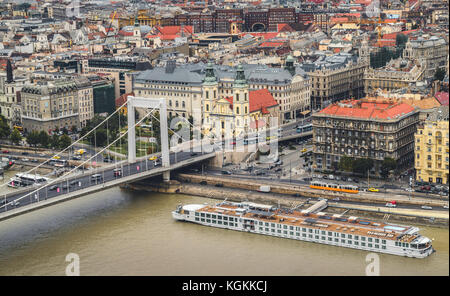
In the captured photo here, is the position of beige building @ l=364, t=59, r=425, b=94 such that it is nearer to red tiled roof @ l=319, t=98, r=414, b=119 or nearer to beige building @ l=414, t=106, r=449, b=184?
red tiled roof @ l=319, t=98, r=414, b=119

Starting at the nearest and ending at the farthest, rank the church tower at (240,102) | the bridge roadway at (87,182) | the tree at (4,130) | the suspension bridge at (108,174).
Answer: the bridge roadway at (87,182)
the suspension bridge at (108,174)
the church tower at (240,102)
the tree at (4,130)

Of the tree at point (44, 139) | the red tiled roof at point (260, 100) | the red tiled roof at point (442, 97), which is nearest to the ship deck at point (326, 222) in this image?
the red tiled roof at point (442, 97)

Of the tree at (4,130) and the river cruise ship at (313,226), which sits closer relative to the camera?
the river cruise ship at (313,226)

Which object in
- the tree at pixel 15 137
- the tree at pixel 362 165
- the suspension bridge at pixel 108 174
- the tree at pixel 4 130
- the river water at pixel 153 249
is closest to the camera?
the river water at pixel 153 249

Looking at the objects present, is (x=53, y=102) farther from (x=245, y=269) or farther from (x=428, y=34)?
(x=428, y=34)

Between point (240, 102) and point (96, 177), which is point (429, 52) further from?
point (96, 177)

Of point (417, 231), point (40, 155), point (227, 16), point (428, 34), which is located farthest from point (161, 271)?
point (227, 16)

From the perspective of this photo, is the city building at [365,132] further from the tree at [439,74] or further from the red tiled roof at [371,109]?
the tree at [439,74]
